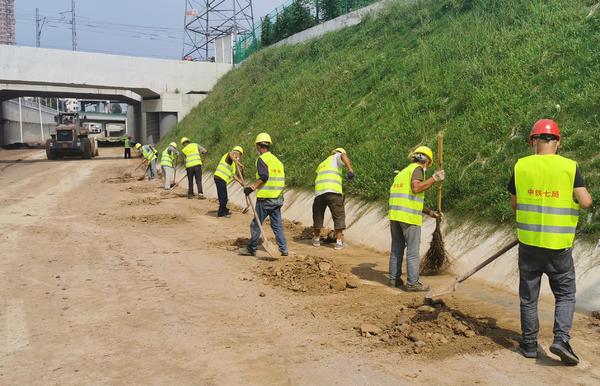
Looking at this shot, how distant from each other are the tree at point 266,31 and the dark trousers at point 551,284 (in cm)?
3041

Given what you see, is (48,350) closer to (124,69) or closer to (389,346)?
(389,346)

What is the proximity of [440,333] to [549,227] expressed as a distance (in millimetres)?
1395

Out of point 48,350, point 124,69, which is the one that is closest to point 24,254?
point 48,350

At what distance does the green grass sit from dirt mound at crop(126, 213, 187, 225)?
2.99 m

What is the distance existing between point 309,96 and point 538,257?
44.6ft

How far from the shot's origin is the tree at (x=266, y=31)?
3272 cm

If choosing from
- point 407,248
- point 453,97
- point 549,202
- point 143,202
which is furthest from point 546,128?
point 143,202

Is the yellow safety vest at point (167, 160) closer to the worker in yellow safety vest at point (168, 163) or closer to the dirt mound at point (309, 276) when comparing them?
the worker in yellow safety vest at point (168, 163)

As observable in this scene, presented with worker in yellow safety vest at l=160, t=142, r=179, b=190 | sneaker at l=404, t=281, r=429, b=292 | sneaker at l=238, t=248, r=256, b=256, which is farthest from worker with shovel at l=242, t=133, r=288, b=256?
worker in yellow safety vest at l=160, t=142, r=179, b=190

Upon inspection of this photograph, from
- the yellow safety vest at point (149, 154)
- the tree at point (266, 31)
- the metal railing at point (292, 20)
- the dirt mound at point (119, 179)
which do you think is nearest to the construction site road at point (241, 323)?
the yellow safety vest at point (149, 154)

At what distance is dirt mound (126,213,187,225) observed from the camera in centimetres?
1188

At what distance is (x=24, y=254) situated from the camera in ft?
27.7

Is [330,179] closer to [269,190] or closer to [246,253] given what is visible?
[269,190]

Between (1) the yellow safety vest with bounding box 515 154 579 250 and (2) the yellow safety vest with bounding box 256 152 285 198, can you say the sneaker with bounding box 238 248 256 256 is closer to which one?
(2) the yellow safety vest with bounding box 256 152 285 198
